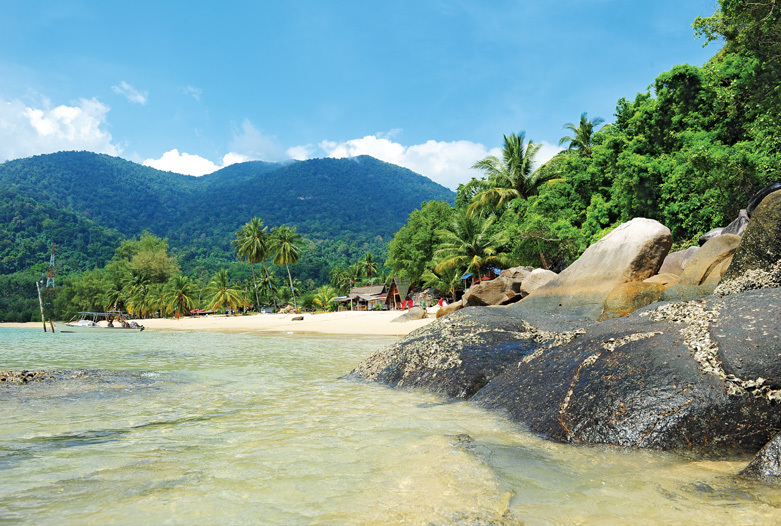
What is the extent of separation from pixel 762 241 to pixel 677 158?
50.6ft

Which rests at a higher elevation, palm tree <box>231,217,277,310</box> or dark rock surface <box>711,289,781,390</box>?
palm tree <box>231,217,277,310</box>

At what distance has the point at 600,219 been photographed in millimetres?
22266

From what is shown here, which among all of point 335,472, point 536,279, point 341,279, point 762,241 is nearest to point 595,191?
point 536,279

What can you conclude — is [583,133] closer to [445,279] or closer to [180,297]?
[445,279]

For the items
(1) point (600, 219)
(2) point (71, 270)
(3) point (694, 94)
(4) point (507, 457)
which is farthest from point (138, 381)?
(2) point (71, 270)

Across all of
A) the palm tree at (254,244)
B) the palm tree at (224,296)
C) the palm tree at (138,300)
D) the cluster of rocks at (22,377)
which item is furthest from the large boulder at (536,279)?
the palm tree at (138,300)

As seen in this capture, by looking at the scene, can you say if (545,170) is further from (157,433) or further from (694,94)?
(157,433)

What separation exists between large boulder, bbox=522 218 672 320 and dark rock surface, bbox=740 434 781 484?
6909mm

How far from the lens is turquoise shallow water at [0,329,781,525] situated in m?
2.50

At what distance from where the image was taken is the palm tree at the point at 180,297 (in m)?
71.0

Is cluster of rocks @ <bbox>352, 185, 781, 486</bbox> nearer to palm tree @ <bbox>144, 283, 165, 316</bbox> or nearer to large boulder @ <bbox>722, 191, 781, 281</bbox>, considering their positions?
large boulder @ <bbox>722, 191, 781, 281</bbox>

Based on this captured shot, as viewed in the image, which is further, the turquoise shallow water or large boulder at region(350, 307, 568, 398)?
large boulder at region(350, 307, 568, 398)

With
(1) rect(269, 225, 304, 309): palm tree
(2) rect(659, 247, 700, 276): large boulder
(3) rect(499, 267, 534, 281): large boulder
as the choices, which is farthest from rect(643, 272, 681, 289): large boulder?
(1) rect(269, 225, 304, 309): palm tree

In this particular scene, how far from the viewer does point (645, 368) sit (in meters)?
3.70
